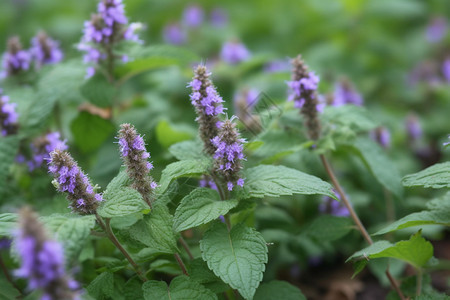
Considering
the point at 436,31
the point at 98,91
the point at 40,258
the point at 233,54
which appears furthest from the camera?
the point at 436,31

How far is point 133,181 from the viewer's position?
8.20ft

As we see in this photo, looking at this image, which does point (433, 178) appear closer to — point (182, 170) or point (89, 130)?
point (182, 170)

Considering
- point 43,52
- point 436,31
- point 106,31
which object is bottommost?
point 436,31

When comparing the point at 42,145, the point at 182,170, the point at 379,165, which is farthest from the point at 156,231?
the point at 379,165

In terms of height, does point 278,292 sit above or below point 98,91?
below

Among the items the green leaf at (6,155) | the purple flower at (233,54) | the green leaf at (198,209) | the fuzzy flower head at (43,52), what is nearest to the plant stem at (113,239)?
the green leaf at (198,209)

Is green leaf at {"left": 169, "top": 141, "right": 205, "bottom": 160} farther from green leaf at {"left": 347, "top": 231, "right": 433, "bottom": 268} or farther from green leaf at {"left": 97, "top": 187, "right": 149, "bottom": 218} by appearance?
green leaf at {"left": 347, "top": 231, "right": 433, "bottom": 268}

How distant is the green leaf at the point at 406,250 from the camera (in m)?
2.48

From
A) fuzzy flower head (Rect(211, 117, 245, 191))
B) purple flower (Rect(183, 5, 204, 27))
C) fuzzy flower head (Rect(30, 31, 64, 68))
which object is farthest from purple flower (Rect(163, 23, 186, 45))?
fuzzy flower head (Rect(211, 117, 245, 191))

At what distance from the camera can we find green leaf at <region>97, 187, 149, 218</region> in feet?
7.25

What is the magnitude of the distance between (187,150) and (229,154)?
0.47 meters

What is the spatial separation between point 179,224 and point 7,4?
7.96 meters

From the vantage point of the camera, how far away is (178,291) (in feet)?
7.90

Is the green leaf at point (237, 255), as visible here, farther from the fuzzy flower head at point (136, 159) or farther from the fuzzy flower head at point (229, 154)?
the fuzzy flower head at point (136, 159)
